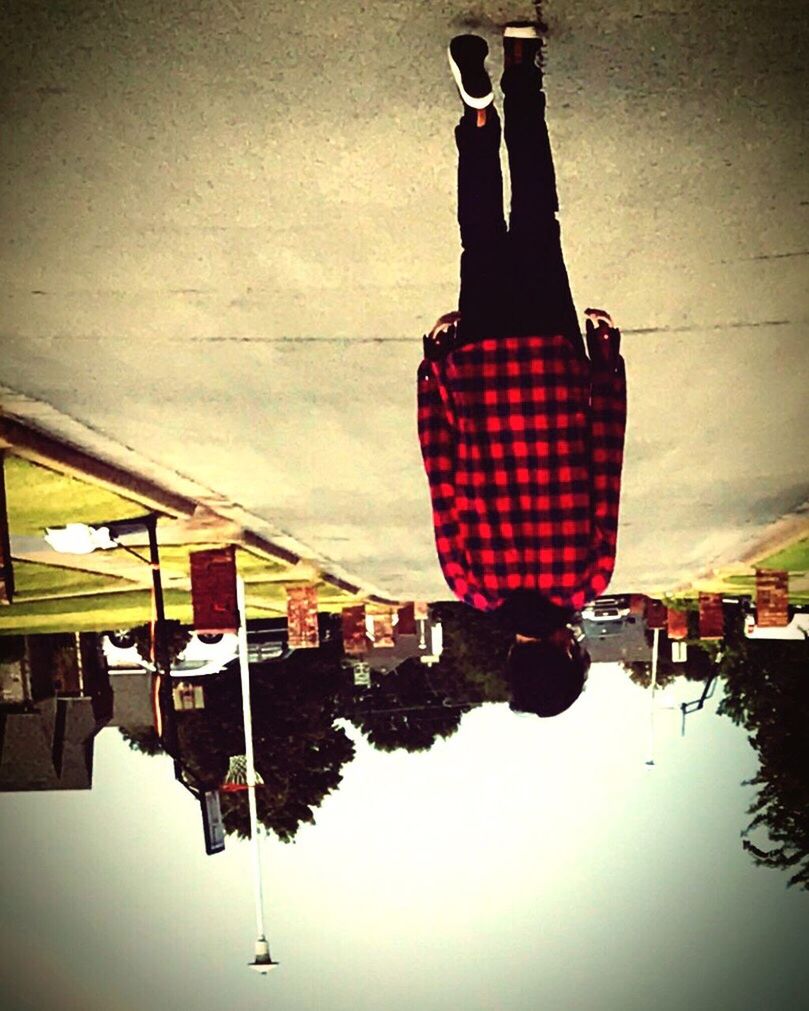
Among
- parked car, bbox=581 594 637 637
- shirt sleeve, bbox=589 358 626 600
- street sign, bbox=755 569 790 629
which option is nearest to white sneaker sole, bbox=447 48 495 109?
shirt sleeve, bbox=589 358 626 600

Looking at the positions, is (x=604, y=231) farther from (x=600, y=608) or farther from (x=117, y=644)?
(x=117, y=644)

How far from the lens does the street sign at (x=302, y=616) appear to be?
11180mm

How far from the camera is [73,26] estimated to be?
4.35m

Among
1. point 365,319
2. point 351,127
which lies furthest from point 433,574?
point 351,127

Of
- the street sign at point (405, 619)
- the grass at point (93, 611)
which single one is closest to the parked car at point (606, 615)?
the street sign at point (405, 619)

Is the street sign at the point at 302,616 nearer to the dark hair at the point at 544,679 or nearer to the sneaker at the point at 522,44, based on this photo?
the dark hair at the point at 544,679

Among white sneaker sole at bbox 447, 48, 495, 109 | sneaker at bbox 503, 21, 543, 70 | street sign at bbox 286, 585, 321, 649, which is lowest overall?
street sign at bbox 286, 585, 321, 649

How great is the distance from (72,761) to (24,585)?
16916mm

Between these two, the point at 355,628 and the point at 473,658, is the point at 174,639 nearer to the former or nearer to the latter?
the point at 355,628

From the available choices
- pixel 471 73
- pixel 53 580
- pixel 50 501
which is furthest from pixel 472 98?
pixel 53 580

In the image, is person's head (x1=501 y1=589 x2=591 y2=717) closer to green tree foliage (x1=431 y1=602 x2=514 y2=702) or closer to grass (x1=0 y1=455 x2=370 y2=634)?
grass (x1=0 y1=455 x2=370 y2=634)

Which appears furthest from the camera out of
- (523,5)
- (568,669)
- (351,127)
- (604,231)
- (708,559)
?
(708,559)

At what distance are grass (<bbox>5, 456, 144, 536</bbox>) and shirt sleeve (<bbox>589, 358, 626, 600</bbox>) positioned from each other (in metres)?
4.52

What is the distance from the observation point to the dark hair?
3.74 metres
